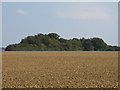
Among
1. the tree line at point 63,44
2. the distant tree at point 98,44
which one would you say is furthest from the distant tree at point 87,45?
the distant tree at point 98,44

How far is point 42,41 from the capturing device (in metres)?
107

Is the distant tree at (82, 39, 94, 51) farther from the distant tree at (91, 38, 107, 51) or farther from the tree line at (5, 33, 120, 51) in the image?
the distant tree at (91, 38, 107, 51)

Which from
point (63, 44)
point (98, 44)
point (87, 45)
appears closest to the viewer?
point (63, 44)

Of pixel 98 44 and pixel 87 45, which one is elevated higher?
pixel 98 44

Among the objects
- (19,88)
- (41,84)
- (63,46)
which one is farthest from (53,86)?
(63,46)

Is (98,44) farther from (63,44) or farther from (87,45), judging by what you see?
(63,44)

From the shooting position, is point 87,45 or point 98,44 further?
point 87,45

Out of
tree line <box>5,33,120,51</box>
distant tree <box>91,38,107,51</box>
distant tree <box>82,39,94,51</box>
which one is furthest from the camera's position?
distant tree <box>91,38,107,51</box>

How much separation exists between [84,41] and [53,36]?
539 inches

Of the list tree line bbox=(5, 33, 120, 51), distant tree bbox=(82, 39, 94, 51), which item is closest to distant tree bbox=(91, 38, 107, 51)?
tree line bbox=(5, 33, 120, 51)

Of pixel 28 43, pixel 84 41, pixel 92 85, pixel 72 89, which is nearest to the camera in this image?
pixel 72 89

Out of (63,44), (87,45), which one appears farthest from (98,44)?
(63,44)

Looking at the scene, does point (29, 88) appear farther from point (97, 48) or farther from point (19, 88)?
point (97, 48)

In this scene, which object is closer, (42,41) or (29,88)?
(29,88)
